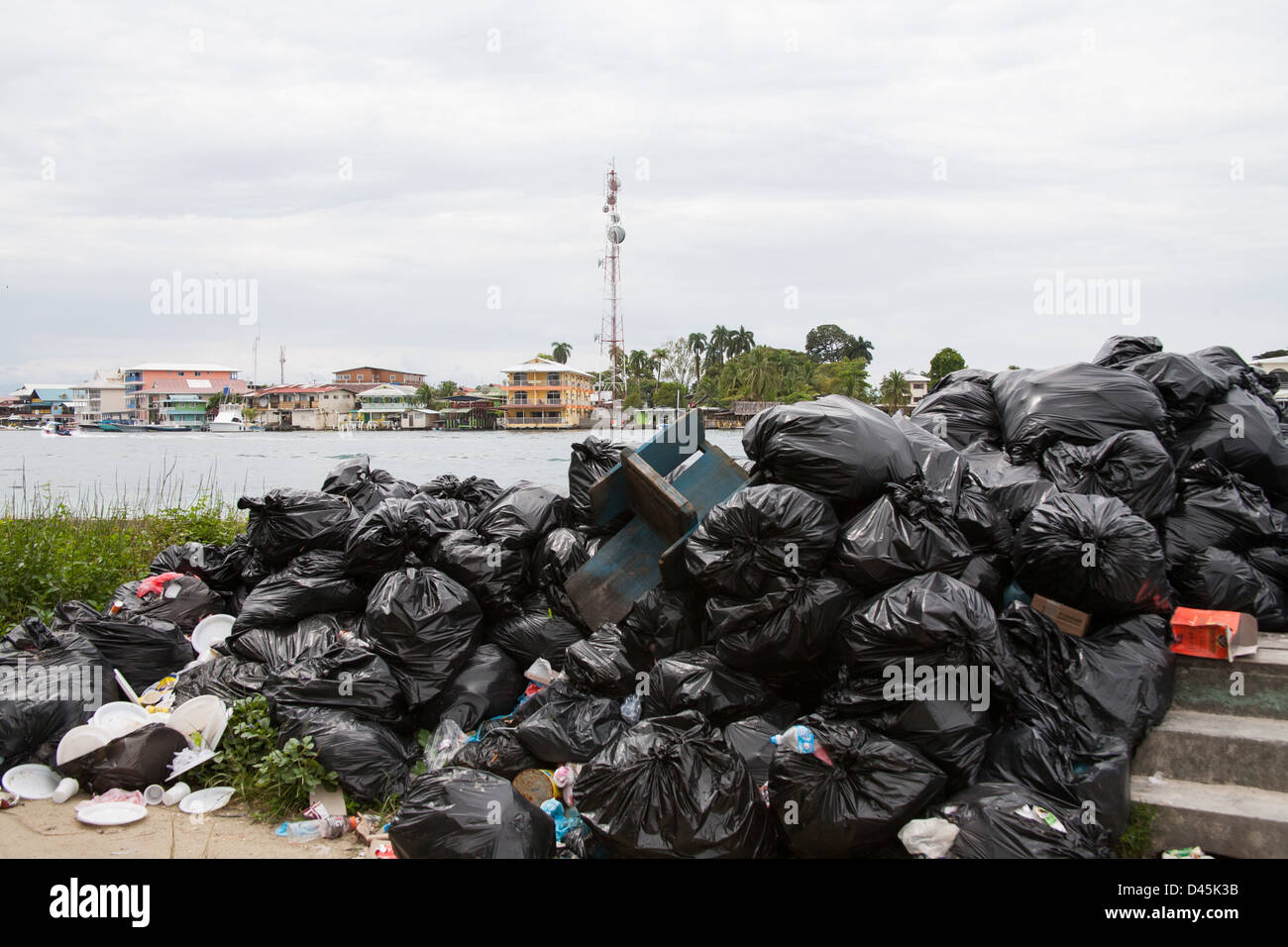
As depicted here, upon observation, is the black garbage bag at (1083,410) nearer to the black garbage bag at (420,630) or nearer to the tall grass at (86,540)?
the black garbage bag at (420,630)

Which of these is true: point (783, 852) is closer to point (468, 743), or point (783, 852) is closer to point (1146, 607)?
point (468, 743)

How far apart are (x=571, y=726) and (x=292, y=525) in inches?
78.5

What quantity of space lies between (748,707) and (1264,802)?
1.64 meters

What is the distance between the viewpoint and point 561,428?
1118 inches

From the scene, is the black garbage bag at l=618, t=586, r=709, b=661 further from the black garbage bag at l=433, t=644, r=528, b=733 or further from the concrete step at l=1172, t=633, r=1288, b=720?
the concrete step at l=1172, t=633, r=1288, b=720

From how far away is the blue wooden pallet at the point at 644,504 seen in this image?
11.9ft

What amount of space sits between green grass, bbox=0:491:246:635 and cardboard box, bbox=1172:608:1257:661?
17.6ft

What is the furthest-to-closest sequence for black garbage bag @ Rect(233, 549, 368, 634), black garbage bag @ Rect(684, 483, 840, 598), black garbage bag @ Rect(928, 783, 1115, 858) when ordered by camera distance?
black garbage bag @ Rect(233, 549, 368, 634), black garbage bag @ Rect(684, 483, 840, 598), black garbage bag @ Rect(928, 783, 1115, 858)

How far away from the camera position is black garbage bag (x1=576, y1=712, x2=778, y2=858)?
232 centimetres

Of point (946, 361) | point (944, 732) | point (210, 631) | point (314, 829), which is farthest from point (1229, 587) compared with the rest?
point (946, 361)

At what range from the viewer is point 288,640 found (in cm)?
379

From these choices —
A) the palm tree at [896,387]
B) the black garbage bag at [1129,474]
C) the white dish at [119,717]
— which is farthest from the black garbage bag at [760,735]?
the palm tree at [896,387]

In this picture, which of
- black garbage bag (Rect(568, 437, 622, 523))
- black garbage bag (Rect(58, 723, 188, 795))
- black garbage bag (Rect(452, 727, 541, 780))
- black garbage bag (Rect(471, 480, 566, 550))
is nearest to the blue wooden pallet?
black garbage bag (Rect(568, 437, 622, 523))

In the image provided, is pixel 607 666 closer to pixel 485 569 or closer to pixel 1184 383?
pixel 485 569
